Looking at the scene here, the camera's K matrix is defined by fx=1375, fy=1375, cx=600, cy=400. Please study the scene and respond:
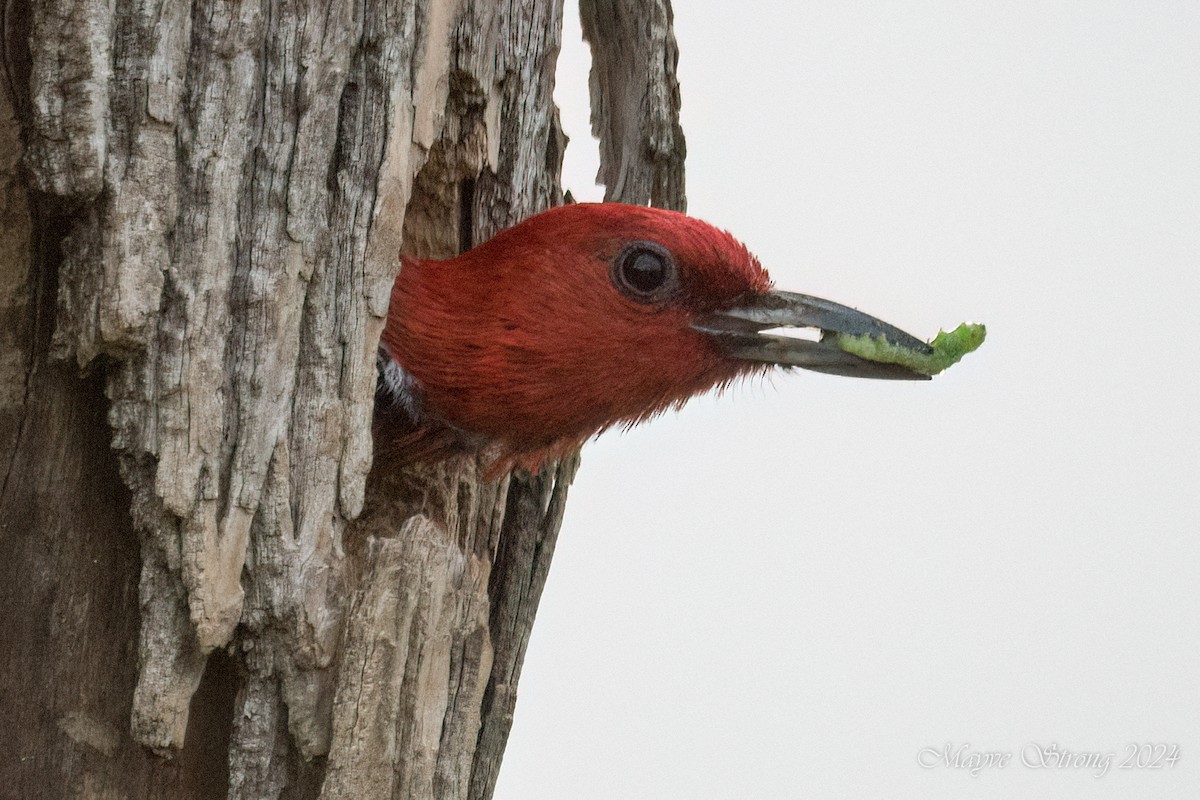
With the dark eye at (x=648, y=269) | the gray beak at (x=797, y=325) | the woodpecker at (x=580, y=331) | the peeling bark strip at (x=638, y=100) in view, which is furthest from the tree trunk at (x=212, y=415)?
the peeling bark strip at (x=638, y=100)

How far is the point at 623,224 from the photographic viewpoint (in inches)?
107

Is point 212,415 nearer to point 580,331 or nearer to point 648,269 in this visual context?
point 580,331

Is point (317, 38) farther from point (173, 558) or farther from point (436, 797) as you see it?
point (436, 797)

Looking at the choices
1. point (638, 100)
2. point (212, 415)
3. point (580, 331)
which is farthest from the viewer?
point (638, 100)

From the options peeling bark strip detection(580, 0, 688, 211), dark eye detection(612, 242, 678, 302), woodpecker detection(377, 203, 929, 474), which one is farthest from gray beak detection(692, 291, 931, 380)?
peeling bark strip detection(580, 0, 688, 211)

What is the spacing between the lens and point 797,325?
9.06 feet

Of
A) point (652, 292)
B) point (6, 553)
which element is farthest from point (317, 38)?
point (6, 553)

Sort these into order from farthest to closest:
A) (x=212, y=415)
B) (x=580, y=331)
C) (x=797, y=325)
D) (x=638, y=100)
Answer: (x=638, y=100) < (x=797, y=325) < (x=580, y=331) < (x=212, y=415)

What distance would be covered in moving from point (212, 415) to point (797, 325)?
1.17 m

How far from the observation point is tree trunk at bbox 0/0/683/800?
7.14 feet

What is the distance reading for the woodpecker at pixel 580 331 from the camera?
2.64 meters

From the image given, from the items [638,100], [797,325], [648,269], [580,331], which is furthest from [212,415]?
[638,100]

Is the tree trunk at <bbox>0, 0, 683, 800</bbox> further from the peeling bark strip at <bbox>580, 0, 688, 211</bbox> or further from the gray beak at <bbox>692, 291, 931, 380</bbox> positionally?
the peeling bark strip at <bbox>580, 0, 688, 211</bbox>

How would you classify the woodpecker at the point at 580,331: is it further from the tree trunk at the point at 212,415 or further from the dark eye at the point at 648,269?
the tree trunk at the point at 212,415
